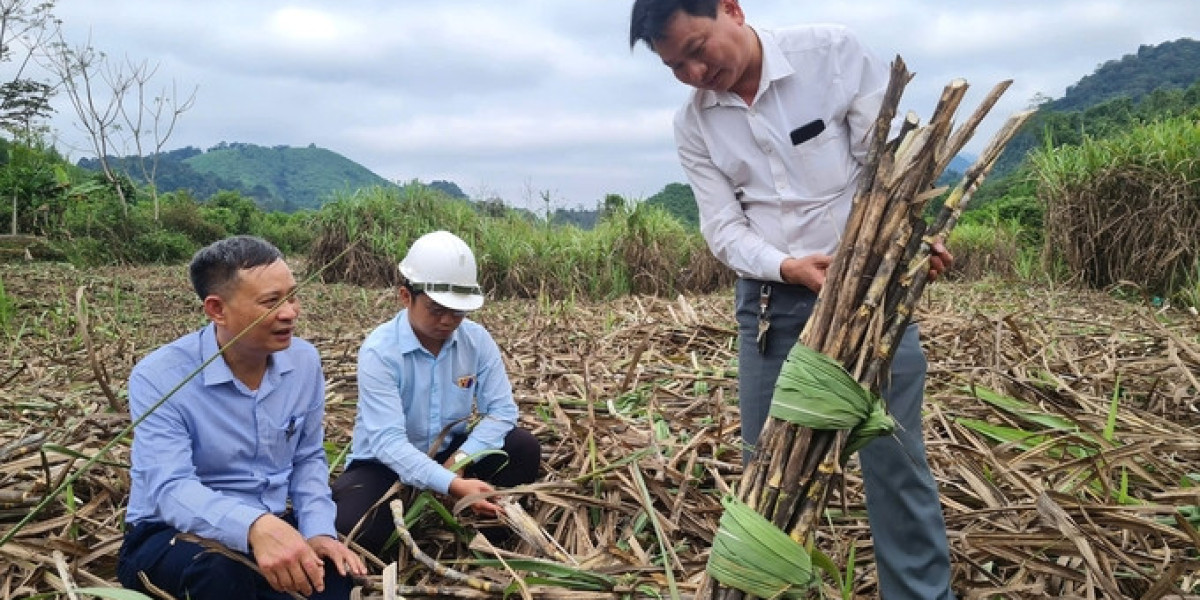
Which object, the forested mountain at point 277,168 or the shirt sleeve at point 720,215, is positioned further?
the forested mountain at point 277,168

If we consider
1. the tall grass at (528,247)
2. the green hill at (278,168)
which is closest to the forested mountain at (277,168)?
the green hill at (278,168)

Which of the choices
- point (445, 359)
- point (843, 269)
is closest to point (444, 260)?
point (445, 359)

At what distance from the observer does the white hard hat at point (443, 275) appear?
2502mm

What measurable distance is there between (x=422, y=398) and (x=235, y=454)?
689mm

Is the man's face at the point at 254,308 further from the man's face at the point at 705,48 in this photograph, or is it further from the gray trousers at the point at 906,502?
the gray trousers at the point at 906,502

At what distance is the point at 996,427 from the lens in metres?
2.65

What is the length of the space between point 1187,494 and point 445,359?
7.03 ft

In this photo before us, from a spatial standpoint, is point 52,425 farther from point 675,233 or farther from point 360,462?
point 675,233

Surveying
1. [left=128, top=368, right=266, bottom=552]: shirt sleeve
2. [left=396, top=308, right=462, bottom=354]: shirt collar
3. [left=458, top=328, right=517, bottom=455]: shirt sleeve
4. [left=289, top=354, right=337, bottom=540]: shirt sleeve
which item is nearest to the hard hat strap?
Answer: [left=396, top=308, right=462, bottom=354]: shirt collar

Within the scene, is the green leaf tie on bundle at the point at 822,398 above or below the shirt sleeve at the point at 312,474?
above

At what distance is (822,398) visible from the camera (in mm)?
1127

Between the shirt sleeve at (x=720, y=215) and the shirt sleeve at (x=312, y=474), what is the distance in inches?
43.6

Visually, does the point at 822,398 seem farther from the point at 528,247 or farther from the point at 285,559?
the point at 528,247

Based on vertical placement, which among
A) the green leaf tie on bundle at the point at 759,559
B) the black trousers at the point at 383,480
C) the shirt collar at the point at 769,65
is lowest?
the black trousers at the point at 383,480
